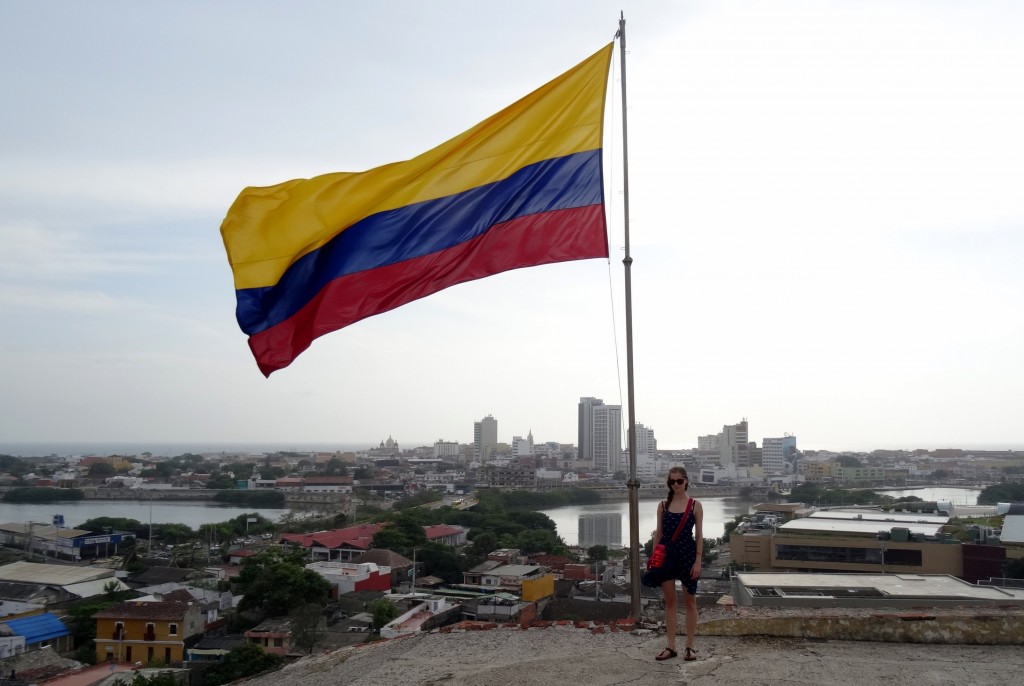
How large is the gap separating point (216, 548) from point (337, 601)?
9.62 metres

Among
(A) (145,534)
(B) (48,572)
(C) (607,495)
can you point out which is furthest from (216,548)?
(C) (607,495)

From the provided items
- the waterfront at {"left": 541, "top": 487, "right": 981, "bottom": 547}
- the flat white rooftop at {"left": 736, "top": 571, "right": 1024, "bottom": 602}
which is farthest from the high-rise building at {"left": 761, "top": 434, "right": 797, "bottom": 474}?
the flat white rooftop at {"left": 736, "top": 571, "right": 1024, "bottom": 602}

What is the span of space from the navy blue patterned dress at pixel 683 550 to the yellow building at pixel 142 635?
364 inches

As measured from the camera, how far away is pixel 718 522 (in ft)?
102

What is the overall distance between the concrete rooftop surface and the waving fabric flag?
43.4 inches

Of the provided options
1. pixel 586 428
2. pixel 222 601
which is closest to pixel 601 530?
pixel 222 601

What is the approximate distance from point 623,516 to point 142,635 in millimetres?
25648

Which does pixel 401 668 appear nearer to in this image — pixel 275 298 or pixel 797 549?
pixel 275 298

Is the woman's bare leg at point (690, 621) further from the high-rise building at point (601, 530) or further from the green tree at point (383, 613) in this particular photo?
the high-rise building at point (601, 530)

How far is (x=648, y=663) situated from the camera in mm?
2199

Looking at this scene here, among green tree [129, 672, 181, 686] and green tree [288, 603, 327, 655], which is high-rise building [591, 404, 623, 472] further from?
A: green tree [129, 672, 181, 686]

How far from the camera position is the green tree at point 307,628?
9344 mm

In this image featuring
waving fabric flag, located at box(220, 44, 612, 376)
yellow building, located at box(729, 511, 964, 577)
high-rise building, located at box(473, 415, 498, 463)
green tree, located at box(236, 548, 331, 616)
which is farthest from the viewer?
high-rise building, located at box(473, 415, 498, 463)

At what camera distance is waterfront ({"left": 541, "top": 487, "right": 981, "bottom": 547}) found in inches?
1047
